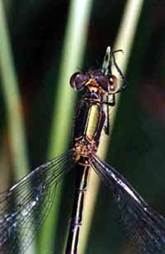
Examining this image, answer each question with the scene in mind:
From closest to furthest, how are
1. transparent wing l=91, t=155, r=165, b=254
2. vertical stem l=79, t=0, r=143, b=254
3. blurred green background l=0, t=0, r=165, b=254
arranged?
transparent wing l=91, t=155, r=165, b=254 → vertical stem l=79, t=0, r=143, b=254 → blurred green background l=0, t=0, r=165, b=254

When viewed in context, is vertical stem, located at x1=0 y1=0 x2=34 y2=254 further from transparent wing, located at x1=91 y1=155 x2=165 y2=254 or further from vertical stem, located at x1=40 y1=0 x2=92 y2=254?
transparent wing, located at x1=91 y1=155 x2=165 y2=254

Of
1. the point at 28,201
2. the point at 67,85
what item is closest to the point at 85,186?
the point at 28,201

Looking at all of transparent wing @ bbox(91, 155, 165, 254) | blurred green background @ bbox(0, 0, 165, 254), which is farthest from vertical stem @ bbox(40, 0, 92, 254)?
transparent wing @ bbox(91, 155, 165, 254)

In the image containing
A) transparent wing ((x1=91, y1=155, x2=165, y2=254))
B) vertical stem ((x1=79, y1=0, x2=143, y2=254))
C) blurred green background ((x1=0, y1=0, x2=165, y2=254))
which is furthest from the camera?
blurred green background ((x1=0, y1=0, x2=165, y2=254))

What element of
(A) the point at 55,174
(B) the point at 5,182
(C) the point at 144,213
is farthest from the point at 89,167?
(B) the point at 5,182

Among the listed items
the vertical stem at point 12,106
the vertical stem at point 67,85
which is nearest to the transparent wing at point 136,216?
the vertical stem at point 67,85

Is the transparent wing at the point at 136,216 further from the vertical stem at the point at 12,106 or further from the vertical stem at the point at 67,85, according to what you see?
the vertical stem at the point at 12,106

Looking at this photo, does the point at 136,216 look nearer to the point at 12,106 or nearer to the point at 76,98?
the point at 76,98
